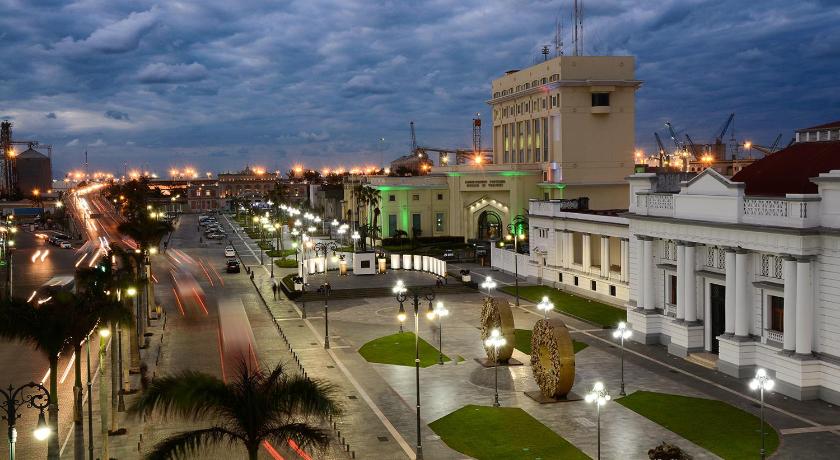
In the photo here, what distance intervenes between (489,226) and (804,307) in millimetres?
77247

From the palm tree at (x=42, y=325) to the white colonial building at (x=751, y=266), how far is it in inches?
1178

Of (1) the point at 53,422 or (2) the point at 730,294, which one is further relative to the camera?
(2) the point at 730,294

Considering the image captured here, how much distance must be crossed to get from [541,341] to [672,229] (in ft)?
46.2

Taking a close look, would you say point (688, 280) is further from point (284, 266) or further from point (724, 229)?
point (284, 266)

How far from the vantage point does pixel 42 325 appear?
25875mm

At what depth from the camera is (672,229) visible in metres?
46.4

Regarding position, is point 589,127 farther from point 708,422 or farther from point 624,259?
point 708,422

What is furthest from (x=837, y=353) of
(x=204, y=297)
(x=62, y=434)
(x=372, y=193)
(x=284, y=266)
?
(x=372, y=193)

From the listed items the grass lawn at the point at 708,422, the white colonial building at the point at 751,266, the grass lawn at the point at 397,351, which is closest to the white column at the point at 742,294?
the white colonial building at the point at 751,266

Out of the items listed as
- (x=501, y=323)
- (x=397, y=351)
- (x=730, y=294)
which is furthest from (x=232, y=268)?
(x=730, y=294)

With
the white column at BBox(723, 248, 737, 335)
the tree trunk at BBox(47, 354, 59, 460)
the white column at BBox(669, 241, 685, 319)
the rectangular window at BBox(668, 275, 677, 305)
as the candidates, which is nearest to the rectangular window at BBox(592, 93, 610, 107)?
the rectangular window at BBox(668, 275, 677, 305)

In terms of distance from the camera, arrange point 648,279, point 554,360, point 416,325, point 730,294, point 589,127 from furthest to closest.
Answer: point 589,127 → point 648,279 → point 730,294 → point 554,360 → point 416,325

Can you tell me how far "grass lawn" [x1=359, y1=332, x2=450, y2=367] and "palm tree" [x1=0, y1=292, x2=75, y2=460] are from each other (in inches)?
824

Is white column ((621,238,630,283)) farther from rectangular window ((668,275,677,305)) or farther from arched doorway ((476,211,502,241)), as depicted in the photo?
arched doorway ((476,211,502,241))
